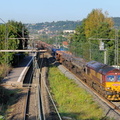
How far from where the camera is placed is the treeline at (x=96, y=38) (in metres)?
51.5

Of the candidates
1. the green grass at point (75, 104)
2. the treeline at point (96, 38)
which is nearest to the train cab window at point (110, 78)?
the green grass at point (75, 104)

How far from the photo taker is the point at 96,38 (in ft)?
179

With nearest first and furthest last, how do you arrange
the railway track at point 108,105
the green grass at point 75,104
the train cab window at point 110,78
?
the green grass at point 75,104, the railway track at point 108,105, the train cab window at point 110,78

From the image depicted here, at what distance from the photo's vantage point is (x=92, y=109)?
65.8ft

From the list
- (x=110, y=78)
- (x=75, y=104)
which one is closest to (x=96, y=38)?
(x=110, y=78)

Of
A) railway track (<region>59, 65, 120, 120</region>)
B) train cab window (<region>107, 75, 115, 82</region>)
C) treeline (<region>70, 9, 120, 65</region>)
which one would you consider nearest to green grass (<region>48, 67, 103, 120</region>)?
railway track (<region>59, 65, 120, 120</region>)

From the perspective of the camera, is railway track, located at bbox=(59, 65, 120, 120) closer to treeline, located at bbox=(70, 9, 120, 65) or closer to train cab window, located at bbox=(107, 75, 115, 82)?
train cab window, located at bbox=(107, 75, 115, 82)

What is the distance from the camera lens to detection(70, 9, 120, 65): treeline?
51469 mm

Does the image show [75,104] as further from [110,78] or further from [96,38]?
[96,38]

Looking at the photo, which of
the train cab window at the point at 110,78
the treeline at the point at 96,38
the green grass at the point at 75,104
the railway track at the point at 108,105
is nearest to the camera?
the green grass at the point at 75,104

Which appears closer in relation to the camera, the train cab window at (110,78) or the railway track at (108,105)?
the railway track at (108,105)

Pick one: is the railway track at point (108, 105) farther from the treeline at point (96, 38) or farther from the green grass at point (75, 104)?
the treeline at point (96, 38)

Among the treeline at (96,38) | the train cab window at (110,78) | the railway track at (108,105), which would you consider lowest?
the railway track at (108,105)

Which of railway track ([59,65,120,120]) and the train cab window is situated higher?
the train cab window
